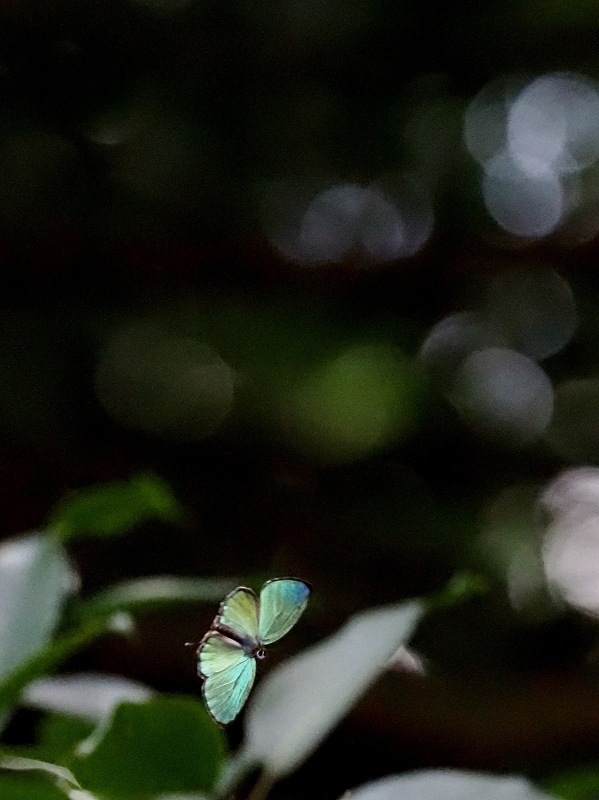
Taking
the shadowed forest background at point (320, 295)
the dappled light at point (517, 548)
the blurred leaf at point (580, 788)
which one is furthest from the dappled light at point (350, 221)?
the blurred leaf at point (580, 788)

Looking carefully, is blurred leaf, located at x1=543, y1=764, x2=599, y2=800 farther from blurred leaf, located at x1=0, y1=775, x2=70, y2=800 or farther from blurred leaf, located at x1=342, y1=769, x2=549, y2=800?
blurred leaf, located at x1=0, y1=775, x2=70, y2=800

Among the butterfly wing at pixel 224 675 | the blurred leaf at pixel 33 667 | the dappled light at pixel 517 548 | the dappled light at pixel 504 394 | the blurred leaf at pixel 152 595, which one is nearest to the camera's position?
the butterfly wing at pixel 224 675

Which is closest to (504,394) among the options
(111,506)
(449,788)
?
(111,506)

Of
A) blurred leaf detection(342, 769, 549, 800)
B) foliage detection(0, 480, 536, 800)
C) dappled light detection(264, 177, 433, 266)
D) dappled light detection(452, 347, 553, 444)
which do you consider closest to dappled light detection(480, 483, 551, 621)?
dappled light detection(452, 347, 553, 444)

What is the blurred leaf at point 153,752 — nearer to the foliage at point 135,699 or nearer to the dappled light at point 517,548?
the foliage at point 135,699

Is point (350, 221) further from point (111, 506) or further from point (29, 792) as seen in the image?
point (29, 792)

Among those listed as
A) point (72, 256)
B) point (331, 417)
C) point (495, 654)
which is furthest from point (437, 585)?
point (72, 256)

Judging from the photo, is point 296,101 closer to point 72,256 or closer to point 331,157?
point 331,157
